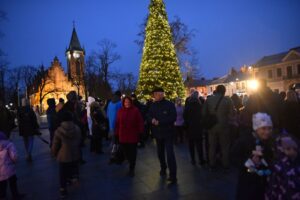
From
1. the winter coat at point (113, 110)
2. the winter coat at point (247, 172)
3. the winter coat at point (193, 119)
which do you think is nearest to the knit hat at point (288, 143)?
the winter coat at point (247, 172)

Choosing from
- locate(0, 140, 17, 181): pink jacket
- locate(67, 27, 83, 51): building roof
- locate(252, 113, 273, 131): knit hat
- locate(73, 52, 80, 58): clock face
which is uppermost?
locate(67, 27, 83, 51): building roof

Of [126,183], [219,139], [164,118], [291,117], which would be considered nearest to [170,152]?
[164,118]

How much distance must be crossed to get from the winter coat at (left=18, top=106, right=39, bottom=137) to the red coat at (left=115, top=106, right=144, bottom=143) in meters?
4.22

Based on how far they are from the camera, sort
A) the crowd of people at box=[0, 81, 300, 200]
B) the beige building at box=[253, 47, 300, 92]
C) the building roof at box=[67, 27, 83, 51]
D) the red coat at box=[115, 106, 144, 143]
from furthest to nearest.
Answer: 1. the building roof at box=[67, 27, 83, 51]
2. the beige building at box=[253, 47, 300, 92]
3. the red coat at box=[115, 106, 144, 143]
4. the crowd of people at box=[0, 81, 300, 200]

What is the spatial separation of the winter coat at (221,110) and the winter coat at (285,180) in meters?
4.08

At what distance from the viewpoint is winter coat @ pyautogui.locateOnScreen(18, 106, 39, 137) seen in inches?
419

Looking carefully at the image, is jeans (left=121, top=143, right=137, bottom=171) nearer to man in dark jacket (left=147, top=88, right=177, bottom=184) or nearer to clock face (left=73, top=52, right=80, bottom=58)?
man in dark jacket (left=147, top=88, right=177, bottom=184)

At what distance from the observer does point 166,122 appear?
7.00 metres

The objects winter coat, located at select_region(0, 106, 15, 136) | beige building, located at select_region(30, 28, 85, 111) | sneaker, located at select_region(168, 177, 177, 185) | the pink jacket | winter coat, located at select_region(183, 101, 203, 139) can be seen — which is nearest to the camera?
the pink jacket

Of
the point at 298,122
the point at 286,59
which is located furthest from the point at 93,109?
the point at 286,59

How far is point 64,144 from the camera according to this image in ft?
21.3

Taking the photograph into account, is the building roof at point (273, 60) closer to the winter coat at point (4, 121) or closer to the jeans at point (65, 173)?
the winter coat at point (4, 121)

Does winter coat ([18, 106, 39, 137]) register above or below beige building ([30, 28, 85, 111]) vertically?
below

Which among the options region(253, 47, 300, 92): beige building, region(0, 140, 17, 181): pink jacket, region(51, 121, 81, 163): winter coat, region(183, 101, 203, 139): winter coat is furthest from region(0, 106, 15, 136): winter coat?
region(253, 47, 300, 92): beige building
